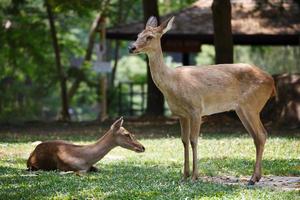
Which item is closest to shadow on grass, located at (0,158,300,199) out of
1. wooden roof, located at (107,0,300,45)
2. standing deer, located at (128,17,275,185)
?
standing deer, located at (128,17,275,185)

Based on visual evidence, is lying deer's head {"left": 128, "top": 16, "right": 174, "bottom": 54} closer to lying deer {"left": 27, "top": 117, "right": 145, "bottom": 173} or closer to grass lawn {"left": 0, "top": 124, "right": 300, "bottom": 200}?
grass lawn {"left": 0, "top": 124, "right": 300, "bottom": 200}

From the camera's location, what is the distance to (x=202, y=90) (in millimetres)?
10805

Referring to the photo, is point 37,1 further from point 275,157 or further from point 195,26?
point 275,157

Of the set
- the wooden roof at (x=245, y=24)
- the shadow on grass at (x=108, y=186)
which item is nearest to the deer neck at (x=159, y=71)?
the shadow on grass at (x=108, y=186)

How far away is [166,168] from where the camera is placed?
481 inches

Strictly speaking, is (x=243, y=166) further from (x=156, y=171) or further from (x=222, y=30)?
(x=222, y=30)

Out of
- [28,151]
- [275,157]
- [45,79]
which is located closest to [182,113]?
[275,157]

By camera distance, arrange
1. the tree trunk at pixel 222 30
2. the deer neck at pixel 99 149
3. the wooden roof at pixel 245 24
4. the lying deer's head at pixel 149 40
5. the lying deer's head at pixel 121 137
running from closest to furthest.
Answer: the lying deer's head at pixel 149 40, the deer neck at pixel 99 149, the lying deer's head at pixel 121 137, the tree trunk at pixel 222 30, the wooden roof at pixel 245 24

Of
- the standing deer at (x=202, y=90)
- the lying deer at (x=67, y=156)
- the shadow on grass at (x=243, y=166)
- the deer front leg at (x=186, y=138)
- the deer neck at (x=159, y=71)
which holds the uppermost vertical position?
the deer neck at (x=159, y=71)

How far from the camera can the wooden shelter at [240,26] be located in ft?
83.5

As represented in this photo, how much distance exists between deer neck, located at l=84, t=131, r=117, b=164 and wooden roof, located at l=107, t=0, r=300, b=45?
1347 cm

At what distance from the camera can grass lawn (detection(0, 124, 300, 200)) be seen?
9.11 meters

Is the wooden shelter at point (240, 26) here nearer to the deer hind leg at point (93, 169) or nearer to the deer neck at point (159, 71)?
the deer hind leg at point (93, 169)

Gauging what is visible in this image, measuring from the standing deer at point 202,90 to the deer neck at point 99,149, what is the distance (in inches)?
61.8
